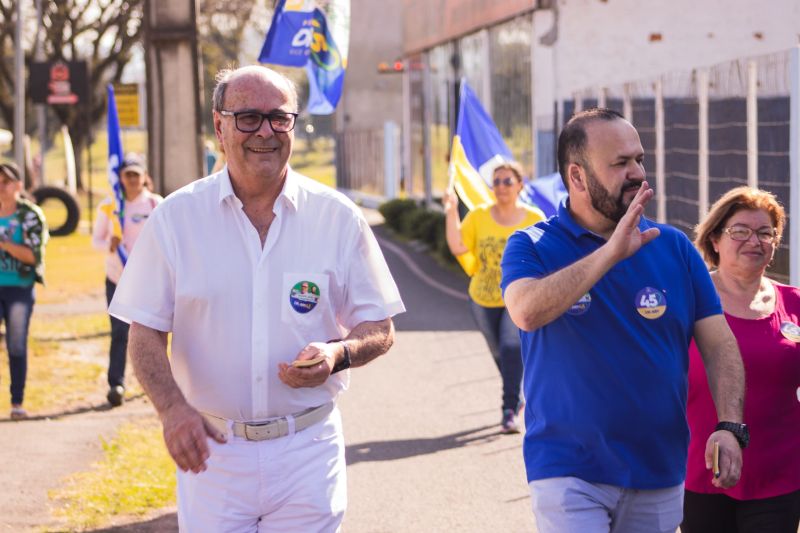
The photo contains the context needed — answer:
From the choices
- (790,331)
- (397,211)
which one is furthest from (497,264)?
(397,211)

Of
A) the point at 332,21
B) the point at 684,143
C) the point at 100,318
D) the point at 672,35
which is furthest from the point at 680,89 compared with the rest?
the point at 100,318

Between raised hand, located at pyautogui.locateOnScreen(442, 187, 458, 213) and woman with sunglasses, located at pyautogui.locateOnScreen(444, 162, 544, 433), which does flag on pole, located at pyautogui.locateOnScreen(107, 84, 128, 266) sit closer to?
raised hand, located at pyautogui.locateOnScreen(442, 187, 458, 213)

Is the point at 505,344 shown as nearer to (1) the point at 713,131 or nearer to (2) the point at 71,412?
(1) the point at 713,131

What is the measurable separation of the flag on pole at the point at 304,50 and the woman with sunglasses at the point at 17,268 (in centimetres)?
266

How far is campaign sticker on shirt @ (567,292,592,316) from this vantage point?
4.14 meters

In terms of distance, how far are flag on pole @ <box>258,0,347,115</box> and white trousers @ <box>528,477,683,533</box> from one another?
331 inches

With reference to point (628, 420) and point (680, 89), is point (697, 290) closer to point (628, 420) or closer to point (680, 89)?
point (628, 420)

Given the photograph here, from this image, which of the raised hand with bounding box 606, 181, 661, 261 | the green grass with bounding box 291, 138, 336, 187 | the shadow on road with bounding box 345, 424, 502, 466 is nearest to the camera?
the raised hand with bounding box 606, 181, 661, 261

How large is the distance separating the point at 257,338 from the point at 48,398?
7.86 meters

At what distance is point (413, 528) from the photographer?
7414 mm

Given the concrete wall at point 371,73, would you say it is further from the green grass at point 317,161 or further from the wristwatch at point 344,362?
the wristwatch at point 344,362

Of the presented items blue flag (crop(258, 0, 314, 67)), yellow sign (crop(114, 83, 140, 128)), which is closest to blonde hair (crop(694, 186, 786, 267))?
blue flag (crop(258, 0, 314, 67))

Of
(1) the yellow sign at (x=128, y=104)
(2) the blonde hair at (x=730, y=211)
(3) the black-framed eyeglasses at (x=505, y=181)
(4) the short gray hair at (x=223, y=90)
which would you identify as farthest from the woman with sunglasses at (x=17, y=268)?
(1) the yellow sign at (x=128, y=104)

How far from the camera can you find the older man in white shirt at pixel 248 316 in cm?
423
